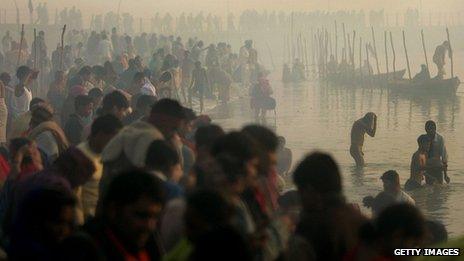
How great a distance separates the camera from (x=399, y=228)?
4.67 m

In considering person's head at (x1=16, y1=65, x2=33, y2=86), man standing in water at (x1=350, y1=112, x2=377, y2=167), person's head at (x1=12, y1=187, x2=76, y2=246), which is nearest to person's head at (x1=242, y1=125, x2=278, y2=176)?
person's head at (x1=12, y1=187, x2=76, y2=246)

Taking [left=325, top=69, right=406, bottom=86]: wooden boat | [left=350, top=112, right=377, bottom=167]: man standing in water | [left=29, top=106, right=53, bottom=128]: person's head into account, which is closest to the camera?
[left=29, top=106, right=53, bottom=128]: person's head

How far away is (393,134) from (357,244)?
19.2 metres

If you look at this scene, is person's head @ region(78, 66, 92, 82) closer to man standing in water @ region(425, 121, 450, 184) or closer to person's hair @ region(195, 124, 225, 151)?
man standing in water @ region(425, 121, 450, 184)

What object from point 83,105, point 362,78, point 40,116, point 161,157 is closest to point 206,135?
point 161,157

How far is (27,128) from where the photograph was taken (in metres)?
9.66

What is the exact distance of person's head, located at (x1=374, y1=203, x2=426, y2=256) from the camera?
4641 mm

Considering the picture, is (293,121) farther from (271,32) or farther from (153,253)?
(271,32)

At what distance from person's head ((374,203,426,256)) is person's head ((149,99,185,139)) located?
9.40 feet

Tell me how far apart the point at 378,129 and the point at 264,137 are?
18.7 m

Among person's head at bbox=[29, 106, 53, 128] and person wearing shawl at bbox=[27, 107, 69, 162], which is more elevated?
person's head at bbox=[29, 106, 53, 128]

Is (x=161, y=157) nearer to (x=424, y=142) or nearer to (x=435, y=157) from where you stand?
(x=424, y=142)

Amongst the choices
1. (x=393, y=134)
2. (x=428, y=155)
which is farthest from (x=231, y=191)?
(x=393, y=134)

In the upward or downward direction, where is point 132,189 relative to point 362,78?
upward
